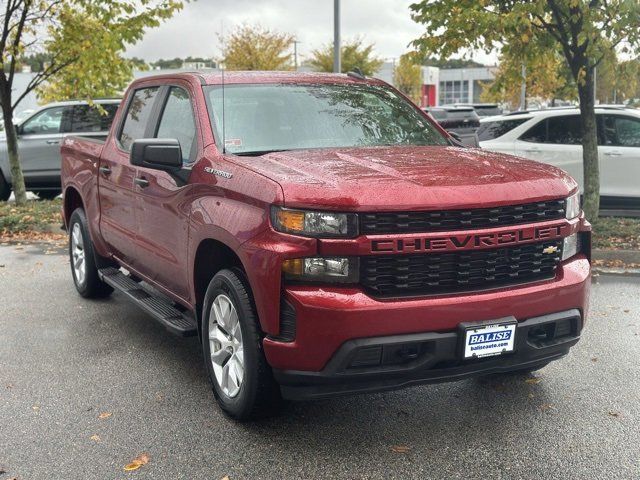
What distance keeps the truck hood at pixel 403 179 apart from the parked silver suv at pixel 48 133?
11387mm

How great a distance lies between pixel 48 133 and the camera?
1509 centimetres

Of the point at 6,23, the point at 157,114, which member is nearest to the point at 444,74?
the point at 6,23

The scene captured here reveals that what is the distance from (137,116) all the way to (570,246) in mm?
3451

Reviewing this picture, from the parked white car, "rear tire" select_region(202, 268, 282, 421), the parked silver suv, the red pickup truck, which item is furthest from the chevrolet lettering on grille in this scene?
the parked silver suv

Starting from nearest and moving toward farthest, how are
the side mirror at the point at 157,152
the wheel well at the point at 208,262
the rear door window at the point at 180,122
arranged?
the wheel well at the point at 208,262, the side mirror at the point at 157,152, the rear door window at the point at 180,122

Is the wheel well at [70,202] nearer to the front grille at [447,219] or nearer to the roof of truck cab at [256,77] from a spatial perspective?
the roof of truck cab at [256,77]

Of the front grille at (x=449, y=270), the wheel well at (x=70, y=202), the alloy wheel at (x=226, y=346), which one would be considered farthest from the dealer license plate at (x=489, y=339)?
the wheel well at (x=70, y=202)

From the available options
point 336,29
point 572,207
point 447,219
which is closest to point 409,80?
point 336,29

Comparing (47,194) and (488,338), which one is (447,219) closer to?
(488,338)

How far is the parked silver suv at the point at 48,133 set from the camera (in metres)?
15.0

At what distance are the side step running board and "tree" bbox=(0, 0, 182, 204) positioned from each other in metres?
7.16

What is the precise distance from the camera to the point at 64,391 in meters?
4.84

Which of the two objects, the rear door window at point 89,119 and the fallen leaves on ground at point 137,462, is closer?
the fallen leaves on ground at point 137,462

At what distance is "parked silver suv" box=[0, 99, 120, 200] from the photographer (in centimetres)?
1496
